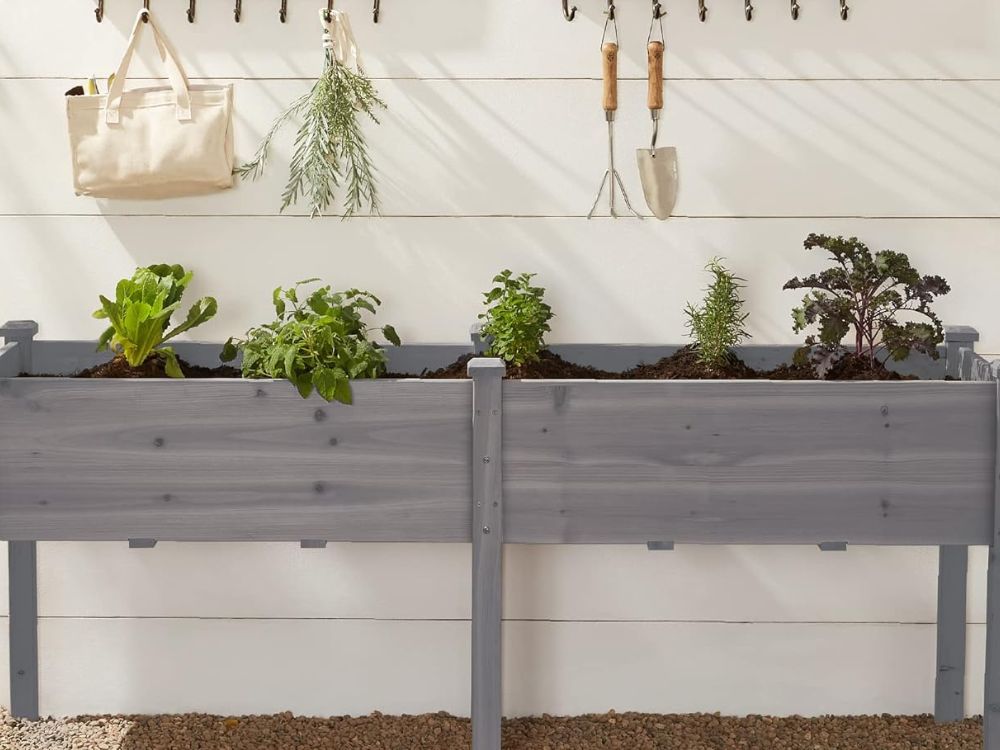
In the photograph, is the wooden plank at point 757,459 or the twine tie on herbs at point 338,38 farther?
the twine tie on herbs at point 338,38

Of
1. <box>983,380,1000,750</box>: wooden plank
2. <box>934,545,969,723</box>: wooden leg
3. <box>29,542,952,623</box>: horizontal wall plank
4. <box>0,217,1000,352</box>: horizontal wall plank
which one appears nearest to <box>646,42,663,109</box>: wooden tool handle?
<box>0,217,1000,352</box>: horizontal wall plank

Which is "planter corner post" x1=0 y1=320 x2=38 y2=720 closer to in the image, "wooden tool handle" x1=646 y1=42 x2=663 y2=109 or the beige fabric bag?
the beige fabric bag

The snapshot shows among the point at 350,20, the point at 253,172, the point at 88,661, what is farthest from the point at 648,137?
the point at 88,661

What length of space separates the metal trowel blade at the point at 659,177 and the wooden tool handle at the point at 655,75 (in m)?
0.10

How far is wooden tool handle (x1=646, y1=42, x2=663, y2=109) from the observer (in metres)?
2.20

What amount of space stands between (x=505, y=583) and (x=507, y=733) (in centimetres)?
32

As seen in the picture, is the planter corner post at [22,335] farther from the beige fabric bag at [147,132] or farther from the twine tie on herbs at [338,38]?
the twine tie on herbs at [338,38]

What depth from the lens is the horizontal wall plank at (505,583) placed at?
7.96ft

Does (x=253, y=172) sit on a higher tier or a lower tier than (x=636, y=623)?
higher

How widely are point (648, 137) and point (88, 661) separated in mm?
1676

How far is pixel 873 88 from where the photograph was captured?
7.59ft

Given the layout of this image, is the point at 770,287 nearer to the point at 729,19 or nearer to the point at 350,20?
the point at 729,19

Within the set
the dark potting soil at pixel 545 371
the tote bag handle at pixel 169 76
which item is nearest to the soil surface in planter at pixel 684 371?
the dark potting soil at pixel 545 371

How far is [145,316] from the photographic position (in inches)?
79.0
